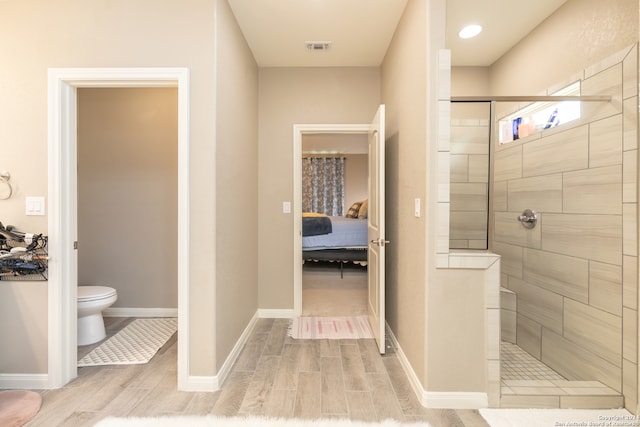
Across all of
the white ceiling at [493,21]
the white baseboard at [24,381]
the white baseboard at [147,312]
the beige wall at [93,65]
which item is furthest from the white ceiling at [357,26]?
the white baseboard at [24,381]

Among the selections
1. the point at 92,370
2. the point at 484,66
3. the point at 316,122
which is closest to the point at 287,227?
the point at 316,122

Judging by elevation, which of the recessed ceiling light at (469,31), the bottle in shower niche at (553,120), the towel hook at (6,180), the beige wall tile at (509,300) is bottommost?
the beige wall tile at (509,300)

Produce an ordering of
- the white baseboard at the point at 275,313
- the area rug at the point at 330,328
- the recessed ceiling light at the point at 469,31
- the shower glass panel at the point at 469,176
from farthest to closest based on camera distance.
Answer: the white baseboard at the point at 275,313 → the area rug at the point at 330,328 → the recessed ceiling light at the point at 469,31 → the shower glass panel at the point at 469,176

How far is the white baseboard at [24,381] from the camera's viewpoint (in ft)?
6.43

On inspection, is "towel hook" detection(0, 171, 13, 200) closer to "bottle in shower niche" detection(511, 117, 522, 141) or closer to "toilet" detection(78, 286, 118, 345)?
"toilet" detection(78, 286, 118, 345)

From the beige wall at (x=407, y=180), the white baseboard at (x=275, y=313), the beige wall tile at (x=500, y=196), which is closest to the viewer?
the beige wall at (x=407, y=180)

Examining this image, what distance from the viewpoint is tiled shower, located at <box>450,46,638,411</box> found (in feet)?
5.72

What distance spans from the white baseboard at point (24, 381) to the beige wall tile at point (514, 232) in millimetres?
3583

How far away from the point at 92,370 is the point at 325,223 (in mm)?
3539

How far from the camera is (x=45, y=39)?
6.48 feet

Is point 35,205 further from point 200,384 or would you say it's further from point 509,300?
point 509,300

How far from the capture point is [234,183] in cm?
239

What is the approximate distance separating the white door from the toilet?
2337 millimetres

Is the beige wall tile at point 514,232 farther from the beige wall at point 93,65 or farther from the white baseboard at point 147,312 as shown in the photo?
the white baseboard at point 147,312
